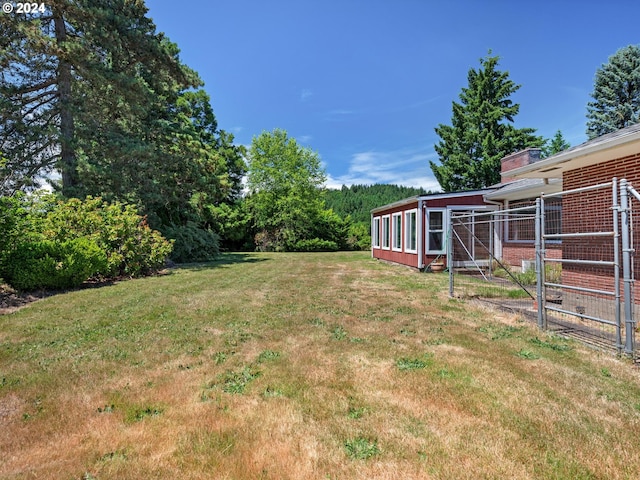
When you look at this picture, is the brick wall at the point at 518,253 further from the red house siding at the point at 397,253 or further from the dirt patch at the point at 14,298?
the dirt patch at the point at 14,298

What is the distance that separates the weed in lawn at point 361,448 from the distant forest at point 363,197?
36.8 m

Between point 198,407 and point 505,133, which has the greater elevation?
point 505,133

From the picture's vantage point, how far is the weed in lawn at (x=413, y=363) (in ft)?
11.7

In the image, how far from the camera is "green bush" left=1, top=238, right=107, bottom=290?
768 cm

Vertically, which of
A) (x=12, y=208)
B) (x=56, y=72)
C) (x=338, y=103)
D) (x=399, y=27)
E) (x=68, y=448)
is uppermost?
(x=338, y=103)

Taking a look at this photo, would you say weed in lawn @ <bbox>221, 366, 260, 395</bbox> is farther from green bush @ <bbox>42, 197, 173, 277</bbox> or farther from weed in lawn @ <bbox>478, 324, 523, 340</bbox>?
green bush @ <bbox>42, 197, 173, 277</bbox>

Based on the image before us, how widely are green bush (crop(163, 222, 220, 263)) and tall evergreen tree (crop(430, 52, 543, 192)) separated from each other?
20136mm

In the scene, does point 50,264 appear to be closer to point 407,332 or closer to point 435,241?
point 407,332

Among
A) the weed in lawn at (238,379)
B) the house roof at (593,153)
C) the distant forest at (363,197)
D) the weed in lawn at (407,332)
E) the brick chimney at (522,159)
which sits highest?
the distant forest at (363,197)

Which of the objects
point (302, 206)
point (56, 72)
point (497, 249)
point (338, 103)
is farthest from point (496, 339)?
point (302, 206)

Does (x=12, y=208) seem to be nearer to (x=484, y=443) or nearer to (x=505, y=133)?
(x=484, y=443)

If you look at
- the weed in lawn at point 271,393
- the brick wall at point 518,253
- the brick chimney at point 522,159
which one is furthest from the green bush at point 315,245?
the weed in lawn at point 271,393

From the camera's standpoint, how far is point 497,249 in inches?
502

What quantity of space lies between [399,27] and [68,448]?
1396 cm
